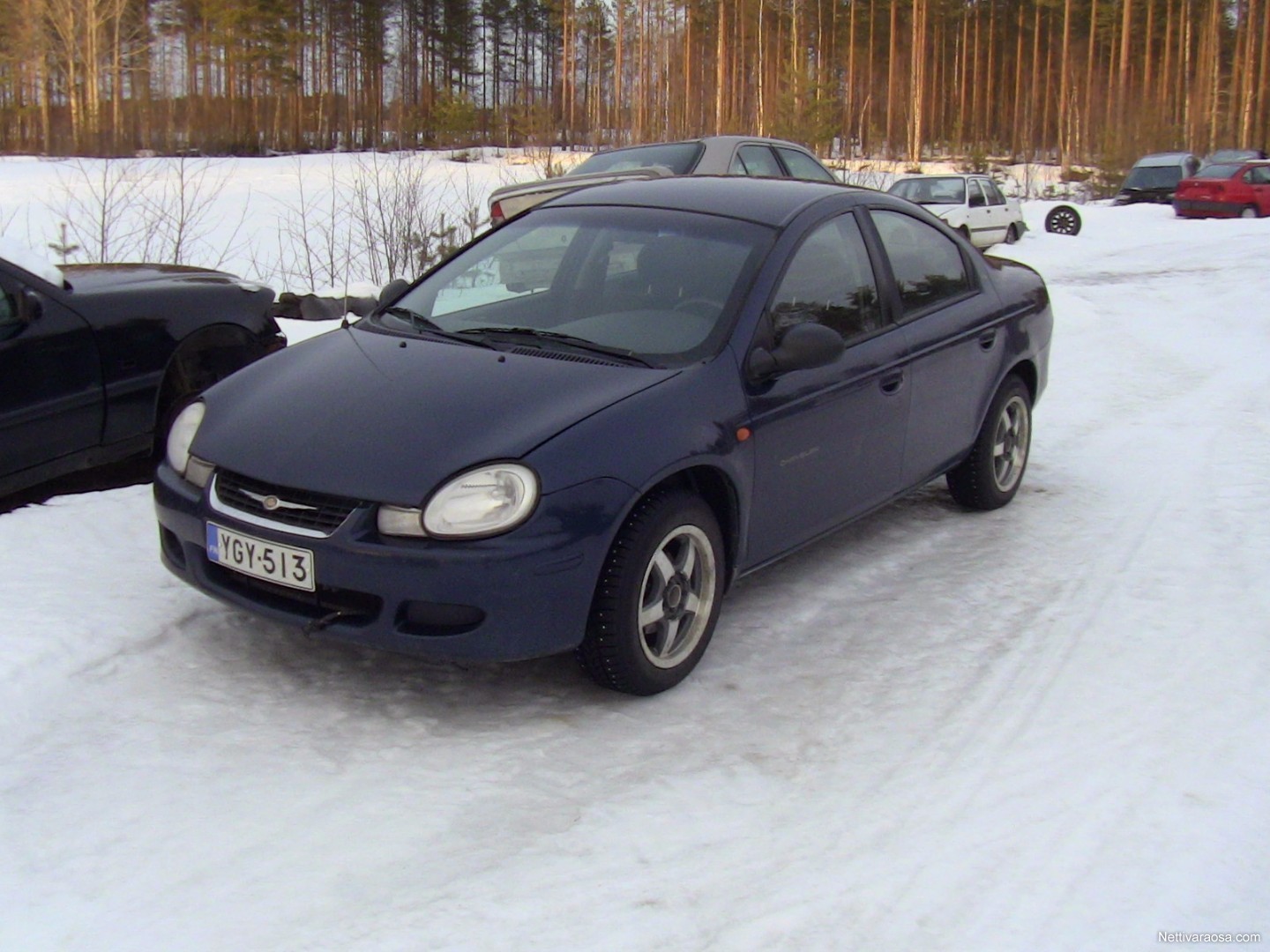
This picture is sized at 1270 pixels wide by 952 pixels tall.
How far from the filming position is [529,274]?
5.08m

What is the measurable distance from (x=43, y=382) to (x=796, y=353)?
3.30 m

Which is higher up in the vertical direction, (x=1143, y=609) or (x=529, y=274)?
(x=529, y=274)

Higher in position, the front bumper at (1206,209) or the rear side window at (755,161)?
the front bumper at (1206,209)

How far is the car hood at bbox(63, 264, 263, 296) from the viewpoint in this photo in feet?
19.3

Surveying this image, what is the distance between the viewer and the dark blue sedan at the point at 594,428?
3.56 meters

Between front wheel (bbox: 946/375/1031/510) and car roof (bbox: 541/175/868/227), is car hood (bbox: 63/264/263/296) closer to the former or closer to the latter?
car roof (bbox: 541/175/868/227)

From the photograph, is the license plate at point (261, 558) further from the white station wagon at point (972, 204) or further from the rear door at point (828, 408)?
the white station wagon at point (972, 204)

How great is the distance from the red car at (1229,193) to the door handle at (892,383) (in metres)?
25.1

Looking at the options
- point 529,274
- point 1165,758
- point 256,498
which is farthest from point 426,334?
point 1165,758

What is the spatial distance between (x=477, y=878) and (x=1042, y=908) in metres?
1.32

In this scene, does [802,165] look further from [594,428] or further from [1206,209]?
[1206,209]

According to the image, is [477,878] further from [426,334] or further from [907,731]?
[426,334]

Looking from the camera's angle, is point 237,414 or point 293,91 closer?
point 237,414

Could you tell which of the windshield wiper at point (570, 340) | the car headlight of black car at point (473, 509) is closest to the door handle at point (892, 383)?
the windshield wiper at point (570, 340)
